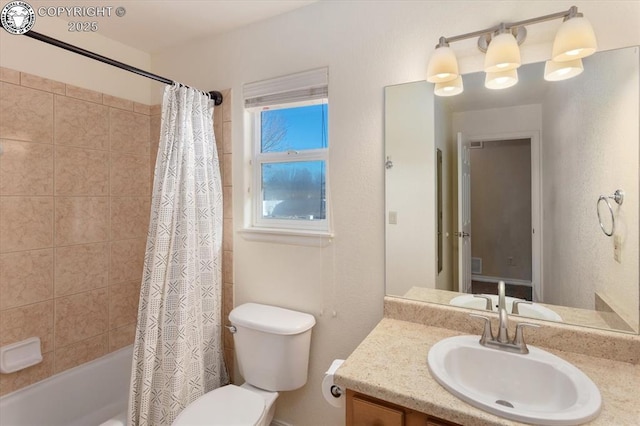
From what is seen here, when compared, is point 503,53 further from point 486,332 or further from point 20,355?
point 20,355

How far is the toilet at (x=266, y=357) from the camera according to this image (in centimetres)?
153

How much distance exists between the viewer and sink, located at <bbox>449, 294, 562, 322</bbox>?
4.12 feet

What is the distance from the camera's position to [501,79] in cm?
131

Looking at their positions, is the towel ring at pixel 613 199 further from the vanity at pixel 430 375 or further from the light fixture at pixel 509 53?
the light fixture at pixel 509 53

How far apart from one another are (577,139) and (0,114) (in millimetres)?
2629

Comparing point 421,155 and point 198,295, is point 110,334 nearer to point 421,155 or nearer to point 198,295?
point 198,295

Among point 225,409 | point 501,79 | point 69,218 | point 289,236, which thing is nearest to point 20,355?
point 69,218

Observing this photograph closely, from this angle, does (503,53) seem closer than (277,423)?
Yes

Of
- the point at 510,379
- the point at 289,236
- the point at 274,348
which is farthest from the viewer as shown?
the point at 289,236

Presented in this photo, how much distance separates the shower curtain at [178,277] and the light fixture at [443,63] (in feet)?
3.98

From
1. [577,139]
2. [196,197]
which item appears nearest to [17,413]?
[196,197]

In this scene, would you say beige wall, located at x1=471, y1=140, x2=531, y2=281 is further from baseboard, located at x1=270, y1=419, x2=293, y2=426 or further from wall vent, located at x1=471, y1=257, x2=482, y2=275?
baseboard, located at x1=270, y1=419, x2=293, y2=426

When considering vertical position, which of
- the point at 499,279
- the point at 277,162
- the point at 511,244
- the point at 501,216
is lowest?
the point at 499,279

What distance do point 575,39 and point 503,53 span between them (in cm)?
22
